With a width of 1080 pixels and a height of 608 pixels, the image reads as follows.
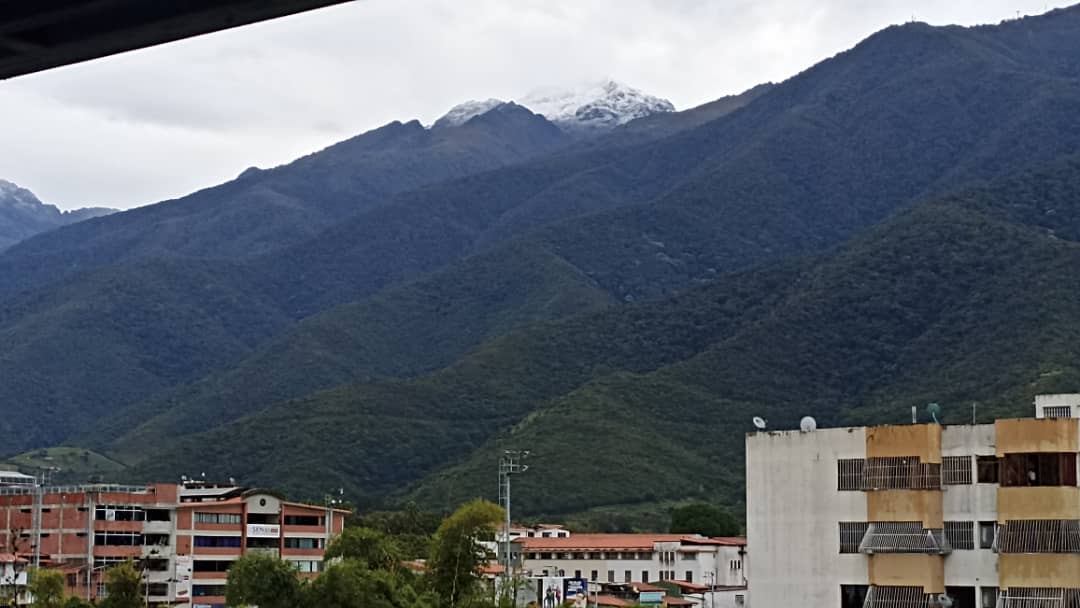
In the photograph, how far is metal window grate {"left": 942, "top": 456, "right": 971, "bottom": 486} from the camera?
3059cm

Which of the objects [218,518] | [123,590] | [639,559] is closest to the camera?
[123,590]

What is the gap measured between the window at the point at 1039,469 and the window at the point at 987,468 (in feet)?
0.69

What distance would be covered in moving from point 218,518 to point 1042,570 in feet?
108

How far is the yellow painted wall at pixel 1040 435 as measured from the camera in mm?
29406

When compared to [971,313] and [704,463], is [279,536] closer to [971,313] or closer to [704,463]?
[704,463]

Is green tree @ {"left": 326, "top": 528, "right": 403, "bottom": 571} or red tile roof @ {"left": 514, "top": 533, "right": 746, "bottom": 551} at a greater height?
red tile roof @ {"left": 514, "top": 533, "right": 746, "bottom": 551}

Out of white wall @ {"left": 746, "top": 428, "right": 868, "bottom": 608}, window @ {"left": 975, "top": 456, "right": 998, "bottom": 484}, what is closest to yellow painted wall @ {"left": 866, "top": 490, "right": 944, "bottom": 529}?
white wall @ {"left": 746, "top": 428, "right": 868, "bottom": 608}

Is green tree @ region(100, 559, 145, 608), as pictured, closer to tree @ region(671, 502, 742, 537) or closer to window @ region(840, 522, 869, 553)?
window @ region(840, 522, 869, 553)

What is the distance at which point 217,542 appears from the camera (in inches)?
2178

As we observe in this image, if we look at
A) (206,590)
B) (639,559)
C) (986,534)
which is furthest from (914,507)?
(206,590)

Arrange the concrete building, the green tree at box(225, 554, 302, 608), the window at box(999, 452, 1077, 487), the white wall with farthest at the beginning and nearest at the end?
the concrete building < the green tree at box(225, 554, 302, 608) < the white wall < the window at box(999, 452, 1077, 487)

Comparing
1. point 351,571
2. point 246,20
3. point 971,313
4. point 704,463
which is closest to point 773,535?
point 351,571

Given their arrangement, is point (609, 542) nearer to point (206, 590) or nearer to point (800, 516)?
point (206, 590)

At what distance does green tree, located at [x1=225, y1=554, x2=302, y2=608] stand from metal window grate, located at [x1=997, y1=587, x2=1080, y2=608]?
16998 millimetres
